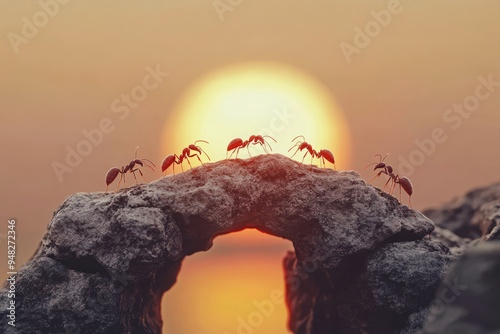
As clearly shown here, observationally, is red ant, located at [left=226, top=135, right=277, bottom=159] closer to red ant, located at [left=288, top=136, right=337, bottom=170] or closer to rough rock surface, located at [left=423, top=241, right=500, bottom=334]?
red ant, located at [left=288, top=136, right=337, bottom=170]

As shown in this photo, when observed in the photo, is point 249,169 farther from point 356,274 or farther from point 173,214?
point 356,274

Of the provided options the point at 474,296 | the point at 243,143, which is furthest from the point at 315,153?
the point at 474,296

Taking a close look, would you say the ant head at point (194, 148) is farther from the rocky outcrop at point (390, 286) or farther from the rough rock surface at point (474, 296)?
the rough rock surface at point (474, 296)

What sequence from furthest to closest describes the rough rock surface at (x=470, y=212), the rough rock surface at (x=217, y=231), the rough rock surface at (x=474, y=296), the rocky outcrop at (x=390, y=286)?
the rough rock surface at (x=470, y=212) → the rocky outcrop at (x=390, y=286) → the rough rock surface at (x=217, y=231) → the rough rock surface at (x=474, y=296)

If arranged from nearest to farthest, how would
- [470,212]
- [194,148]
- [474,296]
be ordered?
[474,296] → [194,148] → [470,212]

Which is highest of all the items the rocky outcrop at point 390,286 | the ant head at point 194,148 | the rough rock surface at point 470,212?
the ant head at point 194,148

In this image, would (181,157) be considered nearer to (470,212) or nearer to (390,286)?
(390,286)

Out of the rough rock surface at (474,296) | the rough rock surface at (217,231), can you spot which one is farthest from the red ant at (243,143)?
the rough rock surface at (474,296)
